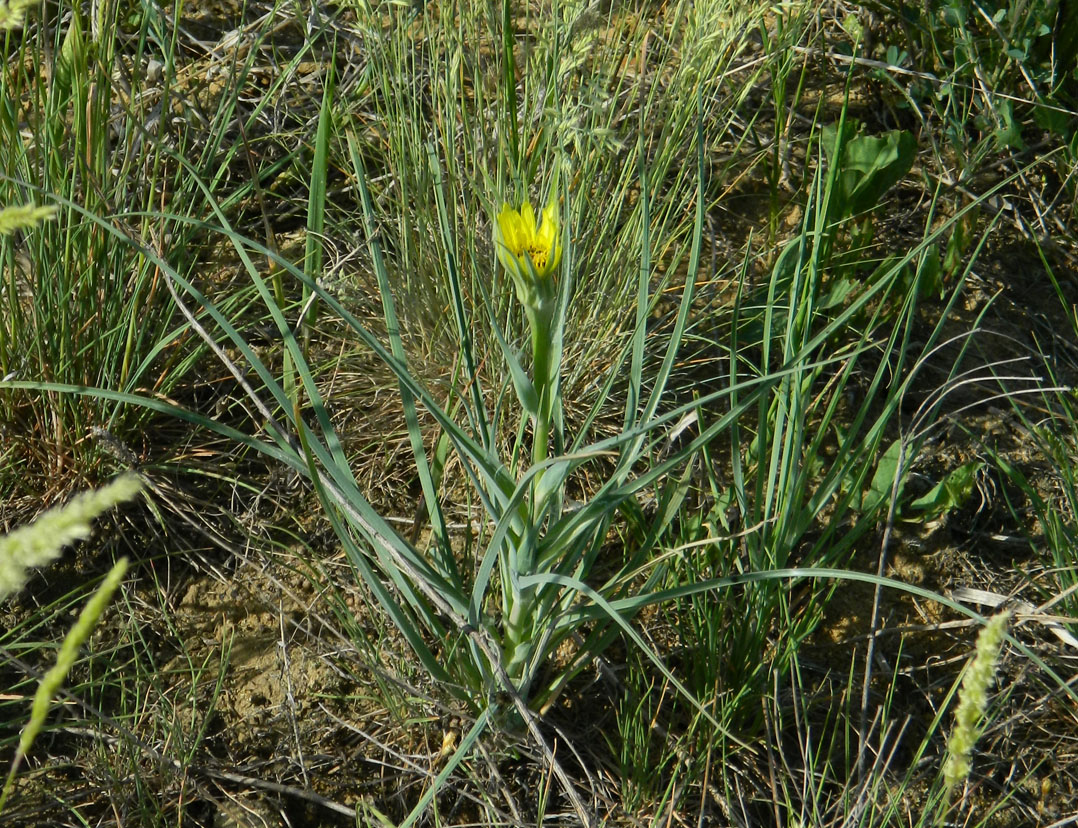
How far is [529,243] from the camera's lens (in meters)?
0.94

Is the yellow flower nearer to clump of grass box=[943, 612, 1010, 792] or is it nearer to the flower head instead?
the flower head

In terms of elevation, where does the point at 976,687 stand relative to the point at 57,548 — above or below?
below

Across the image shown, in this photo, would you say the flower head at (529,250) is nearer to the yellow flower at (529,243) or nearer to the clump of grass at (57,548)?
the yellow flower at (529,243)

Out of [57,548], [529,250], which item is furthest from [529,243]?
[57,548]

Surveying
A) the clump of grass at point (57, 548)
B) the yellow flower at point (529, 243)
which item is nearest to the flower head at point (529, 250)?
the yellow flower at point (529, 243)

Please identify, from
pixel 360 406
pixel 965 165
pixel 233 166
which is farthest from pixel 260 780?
pixel 965 165

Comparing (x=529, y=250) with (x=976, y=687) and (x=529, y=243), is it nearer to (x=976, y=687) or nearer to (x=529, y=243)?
(x=529, y=243)

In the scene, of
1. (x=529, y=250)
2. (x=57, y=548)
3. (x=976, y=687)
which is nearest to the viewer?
(x=57, y=548)

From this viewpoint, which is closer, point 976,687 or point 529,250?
point 976,687

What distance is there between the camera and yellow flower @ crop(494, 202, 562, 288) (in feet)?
2.86

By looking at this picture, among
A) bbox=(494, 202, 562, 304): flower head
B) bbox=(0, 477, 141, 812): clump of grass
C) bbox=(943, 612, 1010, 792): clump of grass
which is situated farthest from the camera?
bbox=(494, 202, 562, 304): flower head

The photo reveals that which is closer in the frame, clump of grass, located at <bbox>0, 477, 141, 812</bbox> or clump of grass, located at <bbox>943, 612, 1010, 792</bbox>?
clump of grass, located at <bbox>0, 477, 141, 812</bbox>

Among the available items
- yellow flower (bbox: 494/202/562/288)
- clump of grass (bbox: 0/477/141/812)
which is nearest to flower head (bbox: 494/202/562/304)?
yellow flower (bbox: 494/202/562/288)

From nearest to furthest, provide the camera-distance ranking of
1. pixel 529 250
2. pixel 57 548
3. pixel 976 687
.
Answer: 1. pixel 57 548
2. pixel 976 687
3. pixel 529 250
